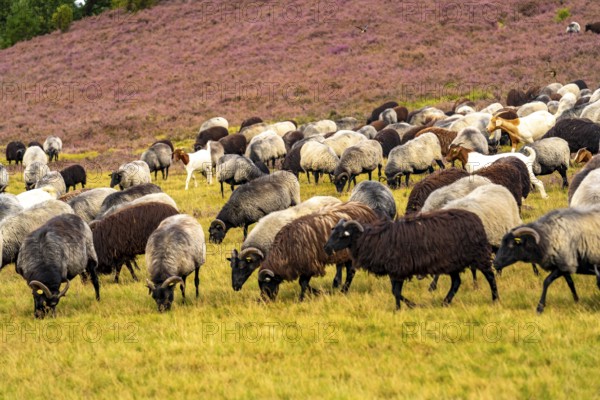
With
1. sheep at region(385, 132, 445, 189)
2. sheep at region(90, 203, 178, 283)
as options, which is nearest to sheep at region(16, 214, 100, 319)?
sheep at region(90, 203, 178, 283)

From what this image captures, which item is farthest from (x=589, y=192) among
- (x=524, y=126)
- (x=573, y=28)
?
(x=573, y=28)

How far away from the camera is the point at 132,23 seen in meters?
65.7

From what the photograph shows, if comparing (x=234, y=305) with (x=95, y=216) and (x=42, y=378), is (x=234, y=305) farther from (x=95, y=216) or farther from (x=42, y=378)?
(x=95, y=216)

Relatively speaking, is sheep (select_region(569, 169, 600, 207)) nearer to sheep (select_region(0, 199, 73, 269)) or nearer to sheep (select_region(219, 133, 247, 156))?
sheep (select_region(0, 199, 73, 269))

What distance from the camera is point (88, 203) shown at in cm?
1755

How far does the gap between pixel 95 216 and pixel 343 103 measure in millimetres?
28140

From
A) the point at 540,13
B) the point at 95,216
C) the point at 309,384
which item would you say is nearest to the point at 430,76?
the point at 540,13

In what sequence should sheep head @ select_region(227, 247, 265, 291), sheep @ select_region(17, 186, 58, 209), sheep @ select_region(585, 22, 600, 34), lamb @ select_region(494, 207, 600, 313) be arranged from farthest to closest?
1. sheep @ select_region(585, 22, 600, 34)
2. sheep @ select_region(17, 186, 58, 209)
3. sheep head @ select_region(227, 247, 265, 291)
4. lamb @ select_region(494, 207, 600, 313)

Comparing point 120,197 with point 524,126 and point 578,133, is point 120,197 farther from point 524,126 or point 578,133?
point 524,126

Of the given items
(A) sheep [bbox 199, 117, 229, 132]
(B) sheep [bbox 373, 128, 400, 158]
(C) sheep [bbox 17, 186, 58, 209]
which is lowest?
(A) sheep [bbox 199, 117, 229, 132]

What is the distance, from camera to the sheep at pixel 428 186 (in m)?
14.7

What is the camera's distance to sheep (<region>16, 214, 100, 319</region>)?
36.3ft

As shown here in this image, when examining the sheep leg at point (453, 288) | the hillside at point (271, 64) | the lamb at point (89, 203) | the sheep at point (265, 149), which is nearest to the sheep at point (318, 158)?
the sheep at point (265, 149)

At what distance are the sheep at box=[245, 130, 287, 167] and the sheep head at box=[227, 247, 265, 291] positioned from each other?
15.9 metres
